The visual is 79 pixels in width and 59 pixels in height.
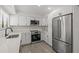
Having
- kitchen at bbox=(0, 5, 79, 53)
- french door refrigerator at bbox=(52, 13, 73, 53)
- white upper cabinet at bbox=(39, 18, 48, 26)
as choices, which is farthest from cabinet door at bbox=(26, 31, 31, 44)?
french door refrigerator at bbox=(52, 13, 73, 53)

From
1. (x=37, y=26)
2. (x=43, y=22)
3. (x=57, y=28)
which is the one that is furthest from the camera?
(x=37, y=26)

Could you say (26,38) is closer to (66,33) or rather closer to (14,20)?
(14,20)

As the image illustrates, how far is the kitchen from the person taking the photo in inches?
86.4

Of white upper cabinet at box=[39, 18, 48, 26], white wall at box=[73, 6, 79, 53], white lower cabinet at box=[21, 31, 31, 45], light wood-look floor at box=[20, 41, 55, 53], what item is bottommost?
light wood-look floor at box=[20, 41, 55, 53]

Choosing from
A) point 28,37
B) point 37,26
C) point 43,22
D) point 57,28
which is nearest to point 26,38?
point 28,37

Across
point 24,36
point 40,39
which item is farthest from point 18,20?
point 40,39

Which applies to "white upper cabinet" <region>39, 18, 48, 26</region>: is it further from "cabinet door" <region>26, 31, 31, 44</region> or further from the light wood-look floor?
the light wood-look floor

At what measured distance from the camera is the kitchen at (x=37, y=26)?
220cm

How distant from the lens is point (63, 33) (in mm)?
2529

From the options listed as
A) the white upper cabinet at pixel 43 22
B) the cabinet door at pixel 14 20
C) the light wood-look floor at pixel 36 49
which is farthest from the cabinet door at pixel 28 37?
the white upper cabinet at pixel 43 22

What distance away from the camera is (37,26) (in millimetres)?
5453

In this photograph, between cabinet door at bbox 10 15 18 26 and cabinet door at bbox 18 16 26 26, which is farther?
cabinet door at bbox 18 16 26 26

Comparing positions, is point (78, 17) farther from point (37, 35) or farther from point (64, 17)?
point (37, 35)
